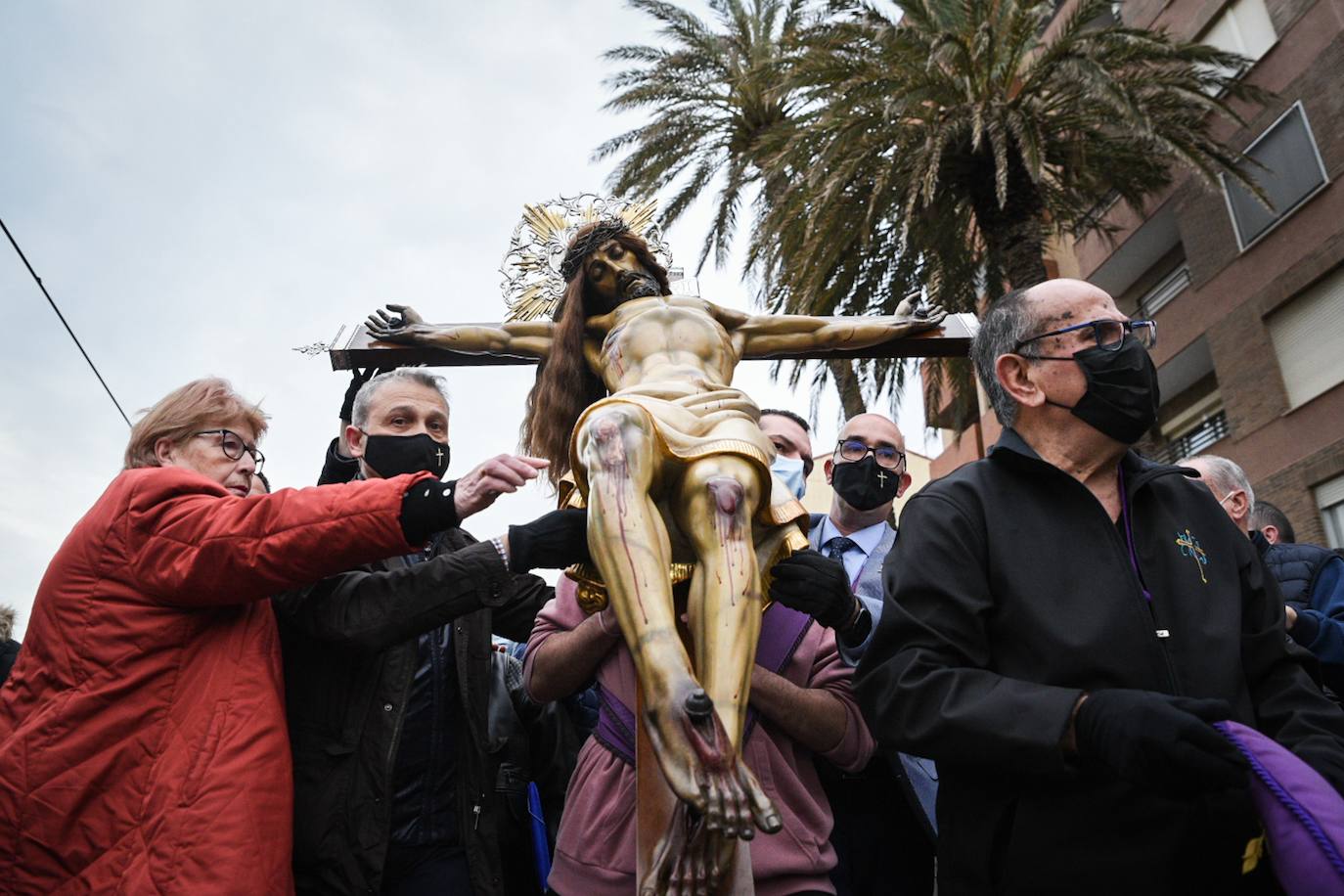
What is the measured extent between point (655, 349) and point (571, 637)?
952mm

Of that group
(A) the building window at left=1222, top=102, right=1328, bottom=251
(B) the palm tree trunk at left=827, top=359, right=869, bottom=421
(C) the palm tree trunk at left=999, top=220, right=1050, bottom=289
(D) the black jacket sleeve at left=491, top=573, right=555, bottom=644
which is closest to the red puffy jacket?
(D) the black jacket sleeve at left=491, top=573, right=555, bottom=644

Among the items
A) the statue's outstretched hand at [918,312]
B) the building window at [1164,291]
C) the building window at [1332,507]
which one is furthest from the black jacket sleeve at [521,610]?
the building window at [1164,291]

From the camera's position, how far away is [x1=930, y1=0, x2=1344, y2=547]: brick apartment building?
15.4m

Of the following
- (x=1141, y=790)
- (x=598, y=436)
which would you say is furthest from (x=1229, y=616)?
(x=598, y=436)

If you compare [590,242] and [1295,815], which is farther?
[590,242]

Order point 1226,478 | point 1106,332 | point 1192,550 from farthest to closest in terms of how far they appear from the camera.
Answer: point 1226,478 < point 1106,332 < point 1192,550

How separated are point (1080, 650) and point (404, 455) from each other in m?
2.17

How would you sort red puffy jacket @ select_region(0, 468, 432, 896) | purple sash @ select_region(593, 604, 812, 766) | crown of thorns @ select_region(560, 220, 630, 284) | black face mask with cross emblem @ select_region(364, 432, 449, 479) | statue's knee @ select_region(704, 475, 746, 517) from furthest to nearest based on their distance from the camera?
crown of thorns @ select_region(560, 220, 630, 284)
black face mask with cross emblem @ select_region(364, 432, 449, 479)
purple sash @ select_region(593, 604, 812, 766)
statue's knee @ select_region(704, 475, 746, 517)
red puffy jacket @ select_region(0, 468, 432, 896)

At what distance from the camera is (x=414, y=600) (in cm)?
295

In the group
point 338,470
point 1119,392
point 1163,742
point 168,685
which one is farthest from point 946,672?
point 338,470

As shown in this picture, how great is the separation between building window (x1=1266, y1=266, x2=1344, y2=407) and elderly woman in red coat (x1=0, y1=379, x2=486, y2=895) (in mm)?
16473

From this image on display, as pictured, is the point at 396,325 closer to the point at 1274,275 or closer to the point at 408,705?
the point at 408,705

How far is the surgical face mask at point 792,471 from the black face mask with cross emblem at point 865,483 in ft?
0.80

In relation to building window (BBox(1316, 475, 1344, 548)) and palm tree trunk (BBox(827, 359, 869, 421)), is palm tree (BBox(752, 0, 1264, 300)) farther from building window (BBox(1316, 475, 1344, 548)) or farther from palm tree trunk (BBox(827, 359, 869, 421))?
building window (BBox(1316, 475, 1344, 548))
